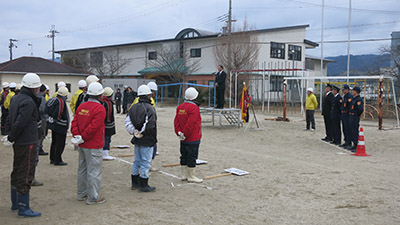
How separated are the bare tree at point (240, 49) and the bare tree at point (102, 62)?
17010mm

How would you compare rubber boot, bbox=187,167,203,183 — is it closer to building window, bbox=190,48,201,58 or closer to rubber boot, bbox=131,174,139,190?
rubber boot, bbox=131,174,139,190

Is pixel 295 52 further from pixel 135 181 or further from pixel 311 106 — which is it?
pixel 135 181

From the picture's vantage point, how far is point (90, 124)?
5203 millimetres

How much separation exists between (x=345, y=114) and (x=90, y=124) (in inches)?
345

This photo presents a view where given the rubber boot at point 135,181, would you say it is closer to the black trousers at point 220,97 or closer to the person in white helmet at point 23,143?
the person in white helmet at point 23,143

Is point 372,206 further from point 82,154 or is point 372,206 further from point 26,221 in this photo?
point 26,221

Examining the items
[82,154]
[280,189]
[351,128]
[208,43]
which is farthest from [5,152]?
[208,43]

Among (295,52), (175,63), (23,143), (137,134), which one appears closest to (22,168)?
(23,143)

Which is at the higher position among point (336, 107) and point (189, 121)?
point (336, 107)

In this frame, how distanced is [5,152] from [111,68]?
3739cm

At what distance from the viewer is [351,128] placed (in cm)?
Answer: 1090

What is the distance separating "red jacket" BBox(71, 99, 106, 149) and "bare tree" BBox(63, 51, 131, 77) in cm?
4099

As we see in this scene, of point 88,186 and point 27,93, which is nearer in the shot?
point 27,93

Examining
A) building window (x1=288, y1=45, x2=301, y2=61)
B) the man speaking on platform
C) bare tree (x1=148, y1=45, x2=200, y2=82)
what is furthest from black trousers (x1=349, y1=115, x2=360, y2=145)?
bare tree (x1=148, y1=45, x2=200, y2=82)
